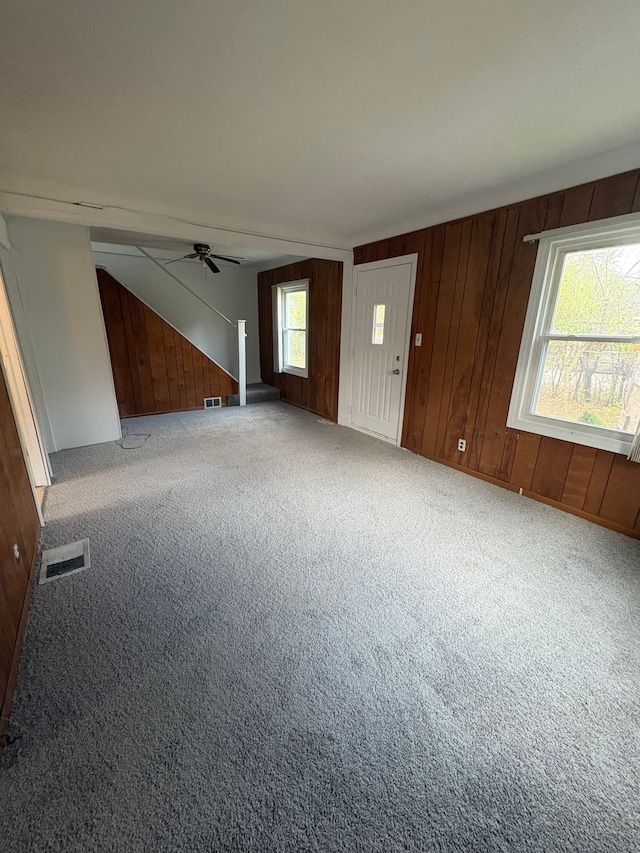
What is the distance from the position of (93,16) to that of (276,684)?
8.24 feet

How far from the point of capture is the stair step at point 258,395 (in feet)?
18.2

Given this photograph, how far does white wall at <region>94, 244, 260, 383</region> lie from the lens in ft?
17.5

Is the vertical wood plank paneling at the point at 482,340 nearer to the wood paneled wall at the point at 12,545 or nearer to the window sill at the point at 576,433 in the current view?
the window sill at the point at 576,433

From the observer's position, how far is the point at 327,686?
1.28m

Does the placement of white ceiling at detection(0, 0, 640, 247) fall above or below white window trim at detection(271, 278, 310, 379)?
above

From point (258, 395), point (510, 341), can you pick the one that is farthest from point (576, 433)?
point (258, 395)

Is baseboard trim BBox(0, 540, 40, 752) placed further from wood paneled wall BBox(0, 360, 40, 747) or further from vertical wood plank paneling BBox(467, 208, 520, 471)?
vertical wood plank paneling BBox(467, 208, 520, 471)

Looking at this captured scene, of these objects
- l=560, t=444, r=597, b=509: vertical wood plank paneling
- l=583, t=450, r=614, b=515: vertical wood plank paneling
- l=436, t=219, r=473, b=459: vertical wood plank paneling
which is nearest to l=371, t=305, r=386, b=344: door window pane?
l=436, t=219, r=473, b=459: vertical wood plank paneling

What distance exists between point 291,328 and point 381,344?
87.6 inches

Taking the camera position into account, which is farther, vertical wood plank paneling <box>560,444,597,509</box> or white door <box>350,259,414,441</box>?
white door <box>350,259,414,441</box>

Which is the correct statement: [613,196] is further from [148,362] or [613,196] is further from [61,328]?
[148,362]

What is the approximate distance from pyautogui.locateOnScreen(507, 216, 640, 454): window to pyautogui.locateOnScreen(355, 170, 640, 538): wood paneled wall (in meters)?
0.09

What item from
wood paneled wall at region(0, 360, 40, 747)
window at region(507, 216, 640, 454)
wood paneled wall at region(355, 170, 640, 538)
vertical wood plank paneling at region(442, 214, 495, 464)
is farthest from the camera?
vertical wood plank paneling at region(442, 214, 495, 464)

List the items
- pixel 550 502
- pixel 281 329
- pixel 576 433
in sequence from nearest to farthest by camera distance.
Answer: pixel 576 433, pixel 550 502, pixel 281 329
